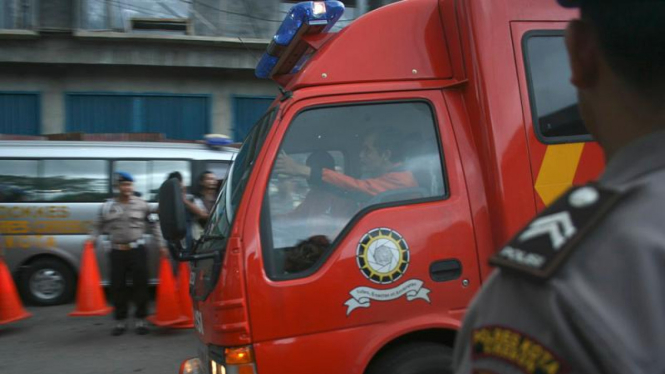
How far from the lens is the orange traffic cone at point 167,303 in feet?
23.0

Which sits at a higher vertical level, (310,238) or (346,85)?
(346,85)

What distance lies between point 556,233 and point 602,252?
0.08 meters

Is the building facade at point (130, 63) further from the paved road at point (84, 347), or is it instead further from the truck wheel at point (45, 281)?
the paved road at point (84, 347)

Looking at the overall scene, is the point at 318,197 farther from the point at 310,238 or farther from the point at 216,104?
the point at 216,104

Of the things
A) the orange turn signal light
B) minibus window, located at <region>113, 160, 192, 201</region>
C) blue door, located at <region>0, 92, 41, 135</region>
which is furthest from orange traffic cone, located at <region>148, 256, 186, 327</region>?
blue door, located at <region>0, 92, 41, 135</region>

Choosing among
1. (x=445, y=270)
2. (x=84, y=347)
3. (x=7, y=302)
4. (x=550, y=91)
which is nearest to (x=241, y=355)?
(x=445, y=270)

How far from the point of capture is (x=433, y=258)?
10.5 feet

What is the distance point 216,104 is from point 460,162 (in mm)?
11264

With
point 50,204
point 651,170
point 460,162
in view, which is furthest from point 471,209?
point 50,204

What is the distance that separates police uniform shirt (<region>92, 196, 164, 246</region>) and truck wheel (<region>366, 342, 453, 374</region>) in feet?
14.9

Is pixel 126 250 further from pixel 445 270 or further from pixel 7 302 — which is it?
pixel 445 270

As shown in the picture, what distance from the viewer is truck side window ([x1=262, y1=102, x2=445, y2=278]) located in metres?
3.22

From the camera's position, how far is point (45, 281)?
805 cm

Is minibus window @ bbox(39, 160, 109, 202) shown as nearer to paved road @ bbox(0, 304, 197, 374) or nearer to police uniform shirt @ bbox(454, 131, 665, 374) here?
paved road @ bbox(0, 304, 197, 374)
